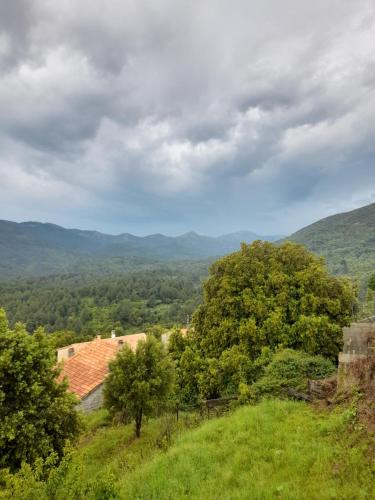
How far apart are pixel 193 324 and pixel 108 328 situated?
285 feet

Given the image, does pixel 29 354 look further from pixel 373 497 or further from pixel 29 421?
pixel 373 497

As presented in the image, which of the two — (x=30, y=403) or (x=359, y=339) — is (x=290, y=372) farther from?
(x=30, y=403)

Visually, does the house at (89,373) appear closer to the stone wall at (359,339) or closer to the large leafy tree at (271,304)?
the large leafy tree at (271,304)

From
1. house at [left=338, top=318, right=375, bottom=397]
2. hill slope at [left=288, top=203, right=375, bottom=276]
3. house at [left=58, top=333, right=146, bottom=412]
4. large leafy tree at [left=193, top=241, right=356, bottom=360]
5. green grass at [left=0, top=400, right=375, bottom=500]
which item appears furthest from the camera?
hill slope at [left=288, top=203, right=375, bottom=276]

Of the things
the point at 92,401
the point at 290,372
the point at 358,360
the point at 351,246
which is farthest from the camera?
the point at 351,246

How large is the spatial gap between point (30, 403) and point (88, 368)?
770 inches

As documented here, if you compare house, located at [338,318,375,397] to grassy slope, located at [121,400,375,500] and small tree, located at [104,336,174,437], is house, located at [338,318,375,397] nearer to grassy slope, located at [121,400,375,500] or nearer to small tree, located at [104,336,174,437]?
grassy slope, located at [121,400,375,500]

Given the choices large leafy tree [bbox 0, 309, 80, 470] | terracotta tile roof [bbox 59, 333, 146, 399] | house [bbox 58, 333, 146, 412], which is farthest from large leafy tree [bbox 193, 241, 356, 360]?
terracotta tile roof [bbox 59, 333, 146, 399]

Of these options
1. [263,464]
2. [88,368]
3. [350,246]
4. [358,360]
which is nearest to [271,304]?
[358,360]

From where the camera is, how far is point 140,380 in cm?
1385

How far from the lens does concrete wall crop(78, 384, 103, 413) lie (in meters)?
24.0

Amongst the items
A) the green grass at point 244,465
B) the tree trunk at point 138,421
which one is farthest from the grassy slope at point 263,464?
the tree trunk at point 138,421

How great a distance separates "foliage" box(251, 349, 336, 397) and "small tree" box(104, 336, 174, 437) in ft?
13.0

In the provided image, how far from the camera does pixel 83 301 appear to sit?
139 metres
